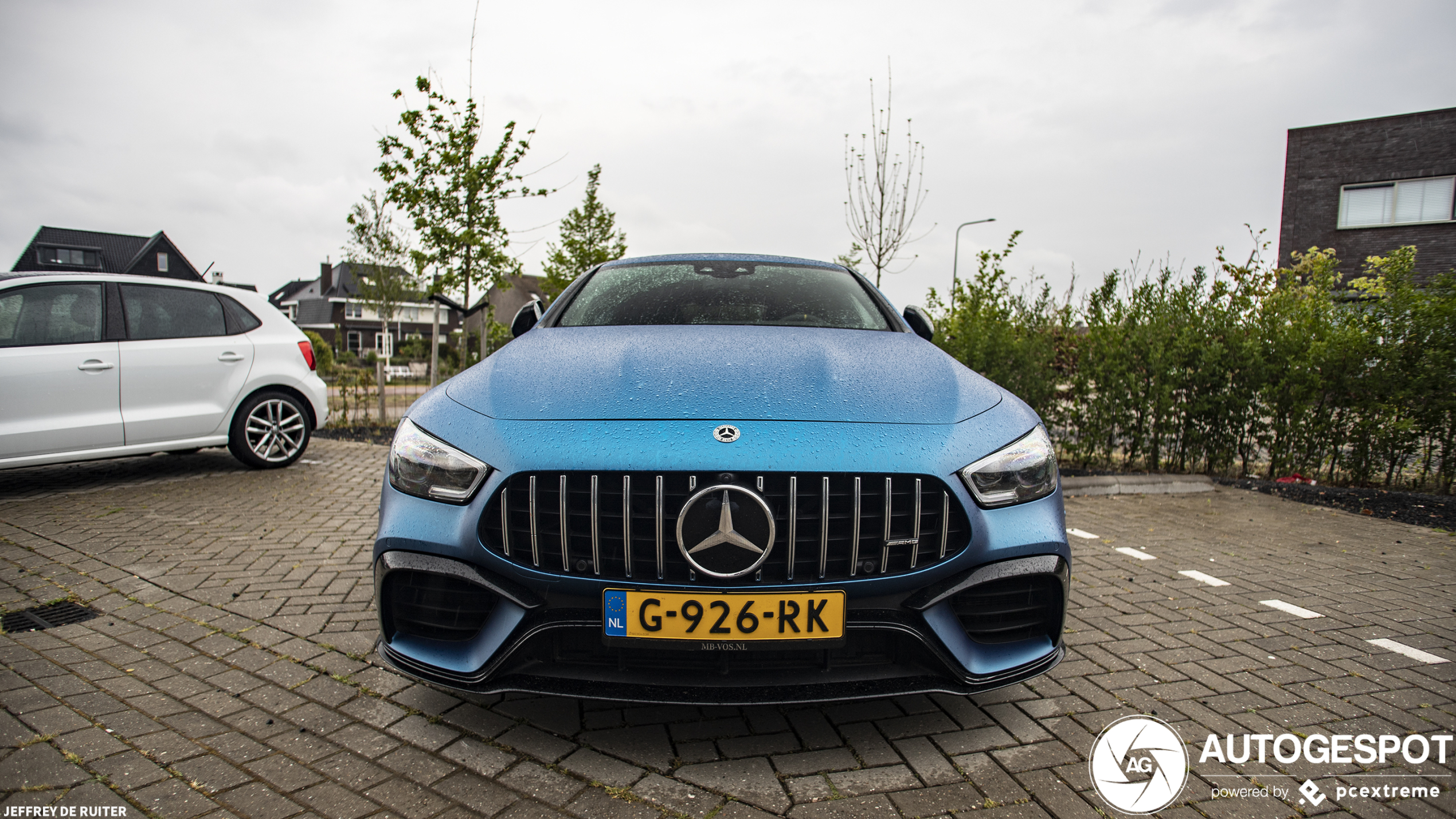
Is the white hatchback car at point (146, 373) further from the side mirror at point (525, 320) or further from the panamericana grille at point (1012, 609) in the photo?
the panamericana grille at point (1012, 609)

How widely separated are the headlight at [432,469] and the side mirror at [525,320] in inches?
47.0

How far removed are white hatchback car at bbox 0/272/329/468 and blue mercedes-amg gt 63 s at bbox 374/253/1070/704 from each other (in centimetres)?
480

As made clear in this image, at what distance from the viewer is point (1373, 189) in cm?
2077

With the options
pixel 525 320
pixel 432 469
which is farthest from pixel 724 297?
pixel 432 469

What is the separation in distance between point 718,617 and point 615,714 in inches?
29.7

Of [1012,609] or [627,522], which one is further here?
[1012,609]

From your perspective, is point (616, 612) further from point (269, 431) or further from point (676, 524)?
point (269, 431)

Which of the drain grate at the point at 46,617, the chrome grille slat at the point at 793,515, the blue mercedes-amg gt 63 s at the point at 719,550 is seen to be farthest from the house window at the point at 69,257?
the chrome grille slat at the point at 793,515

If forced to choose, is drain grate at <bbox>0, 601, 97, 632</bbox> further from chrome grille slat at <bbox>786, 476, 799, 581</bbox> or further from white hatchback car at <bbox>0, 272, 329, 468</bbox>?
Answer: chrome grille slat at <bbox>786, 476, 799, 581</bbox>

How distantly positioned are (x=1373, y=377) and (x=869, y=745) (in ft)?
21.6

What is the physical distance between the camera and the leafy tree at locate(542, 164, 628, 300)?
2747 cm

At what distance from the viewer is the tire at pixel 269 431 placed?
20.6ft

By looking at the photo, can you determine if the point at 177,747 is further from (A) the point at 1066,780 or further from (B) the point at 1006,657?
(A) the point at 1066,780

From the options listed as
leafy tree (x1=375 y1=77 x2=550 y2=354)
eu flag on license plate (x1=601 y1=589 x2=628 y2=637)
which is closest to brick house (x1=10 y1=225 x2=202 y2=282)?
leafy tree (x1=375 y1=77 x2=550 y2=354)
